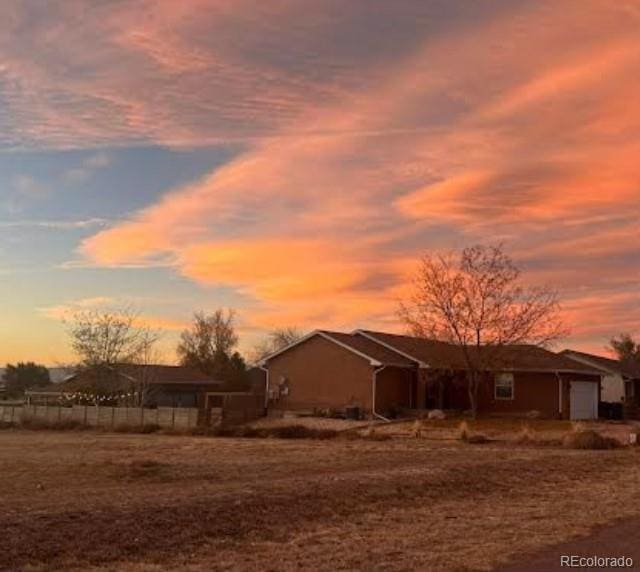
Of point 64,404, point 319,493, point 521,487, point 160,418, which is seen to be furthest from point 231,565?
point 64,404

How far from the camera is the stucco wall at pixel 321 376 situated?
1913 inches

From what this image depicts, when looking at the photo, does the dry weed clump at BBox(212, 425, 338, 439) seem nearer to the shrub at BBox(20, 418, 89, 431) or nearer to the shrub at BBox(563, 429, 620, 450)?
the shrub at BBox(563, 429, 620, 450)

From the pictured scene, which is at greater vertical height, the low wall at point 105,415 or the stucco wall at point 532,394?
the stucco wall at point 532,394

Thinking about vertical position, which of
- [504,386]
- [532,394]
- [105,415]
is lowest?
[105,415]

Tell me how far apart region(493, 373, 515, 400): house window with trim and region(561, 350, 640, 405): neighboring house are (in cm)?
1124

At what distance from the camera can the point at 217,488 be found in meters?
16.8

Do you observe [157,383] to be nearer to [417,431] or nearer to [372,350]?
[372,350]

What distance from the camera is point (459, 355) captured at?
161 feet

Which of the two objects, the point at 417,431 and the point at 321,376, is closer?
the point at 417,431

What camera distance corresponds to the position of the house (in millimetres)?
48625

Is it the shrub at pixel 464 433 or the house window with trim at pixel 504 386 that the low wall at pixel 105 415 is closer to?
the shrub at pixel 464 433

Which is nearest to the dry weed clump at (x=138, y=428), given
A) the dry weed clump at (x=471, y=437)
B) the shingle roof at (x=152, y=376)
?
the dry weed clump at (x=471, y=437)
